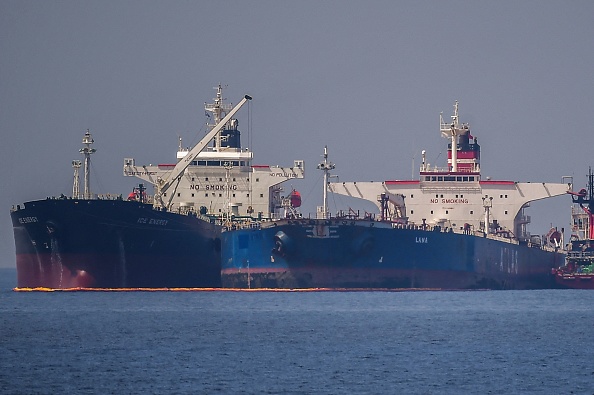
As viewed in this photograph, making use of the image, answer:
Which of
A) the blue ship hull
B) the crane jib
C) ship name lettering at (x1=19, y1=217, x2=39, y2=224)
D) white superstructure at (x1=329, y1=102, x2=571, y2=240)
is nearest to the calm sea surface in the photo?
ship name lettering at (x1=19, y1=217, x2=39, y2=224)

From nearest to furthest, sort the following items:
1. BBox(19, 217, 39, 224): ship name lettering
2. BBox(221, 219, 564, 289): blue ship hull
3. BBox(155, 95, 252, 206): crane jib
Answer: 1. BBox(19, 217, 39, 224): ship name lettering
2. BBox(221, 219, 564, 289): blue ship hull
3. BBox(155, 95, 252, 206): crane jib

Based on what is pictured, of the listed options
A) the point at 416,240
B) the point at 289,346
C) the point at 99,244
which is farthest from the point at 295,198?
the point at 289,346

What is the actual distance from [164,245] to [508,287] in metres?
25.7

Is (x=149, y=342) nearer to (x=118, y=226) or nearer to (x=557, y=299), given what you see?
(x=118, y=226)

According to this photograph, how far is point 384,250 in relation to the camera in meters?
73.5

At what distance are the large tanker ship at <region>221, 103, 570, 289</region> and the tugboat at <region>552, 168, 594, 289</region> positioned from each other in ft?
5.27

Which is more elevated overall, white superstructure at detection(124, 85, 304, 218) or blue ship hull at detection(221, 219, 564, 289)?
white superstructure at detection(124, 85, 304, 218)

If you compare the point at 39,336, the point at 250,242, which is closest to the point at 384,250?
the point at 250,242

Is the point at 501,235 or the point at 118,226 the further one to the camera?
the point at 501,235

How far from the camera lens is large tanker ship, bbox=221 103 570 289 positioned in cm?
7212

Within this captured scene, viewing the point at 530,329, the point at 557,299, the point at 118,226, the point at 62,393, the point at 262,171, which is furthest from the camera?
the point at 262,171

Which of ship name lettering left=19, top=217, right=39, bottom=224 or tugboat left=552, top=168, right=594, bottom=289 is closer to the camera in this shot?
ship name lettering left=19, top=217, right=39, bottom=224

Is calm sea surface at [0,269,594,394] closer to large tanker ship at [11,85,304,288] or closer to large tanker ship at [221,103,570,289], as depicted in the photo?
large tanker ship at [11,85,304,288]

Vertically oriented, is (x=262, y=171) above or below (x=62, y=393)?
A: above
